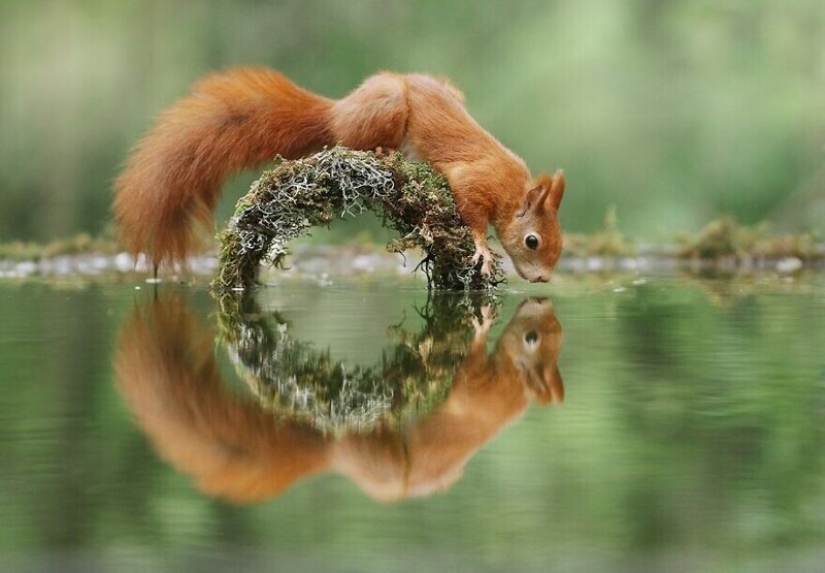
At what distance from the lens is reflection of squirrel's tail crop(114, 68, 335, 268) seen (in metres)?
3.08

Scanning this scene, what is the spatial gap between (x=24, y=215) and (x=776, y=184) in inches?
115

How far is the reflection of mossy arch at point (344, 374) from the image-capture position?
144cm

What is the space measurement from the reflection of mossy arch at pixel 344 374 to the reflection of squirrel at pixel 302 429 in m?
0.03

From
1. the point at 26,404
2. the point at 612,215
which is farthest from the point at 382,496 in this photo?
the point at 612,215

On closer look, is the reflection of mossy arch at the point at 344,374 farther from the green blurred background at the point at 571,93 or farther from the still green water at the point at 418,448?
the green blurred background at the point at 571,93

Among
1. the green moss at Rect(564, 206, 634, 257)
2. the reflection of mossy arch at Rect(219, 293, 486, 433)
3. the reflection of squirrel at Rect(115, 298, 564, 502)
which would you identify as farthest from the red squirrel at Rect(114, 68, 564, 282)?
the green moss at Rect(564, 206, 634, 257)

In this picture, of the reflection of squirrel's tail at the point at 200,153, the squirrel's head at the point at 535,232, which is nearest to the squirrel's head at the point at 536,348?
the squirrel's head at the point at 535,232

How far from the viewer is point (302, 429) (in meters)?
1.33

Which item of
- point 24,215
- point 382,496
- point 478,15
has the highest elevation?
point 478,15

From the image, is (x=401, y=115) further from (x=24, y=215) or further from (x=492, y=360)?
(x=24, y=215)

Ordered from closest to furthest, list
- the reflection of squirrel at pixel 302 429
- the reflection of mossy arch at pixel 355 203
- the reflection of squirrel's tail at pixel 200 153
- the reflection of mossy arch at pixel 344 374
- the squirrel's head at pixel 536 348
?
the reflection of squirrel at pixel 302 429
the reflection of mossy arch at pixel 344 374
the squirrel's head at pixel 536 348
the reflection of mossy arch at pixel 355 203
the reflection of squirrel's tail at pixel 200 153

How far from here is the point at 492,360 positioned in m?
1.88

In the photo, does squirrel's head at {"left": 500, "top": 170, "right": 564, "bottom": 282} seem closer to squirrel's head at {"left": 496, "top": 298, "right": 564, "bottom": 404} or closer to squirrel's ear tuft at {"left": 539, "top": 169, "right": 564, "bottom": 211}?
squirrel's ear tuft at {"left": 539, "top": 169, "right": 564, "bottom": 211}

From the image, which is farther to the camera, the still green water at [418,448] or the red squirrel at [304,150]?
the red squirrel at [304,150]
